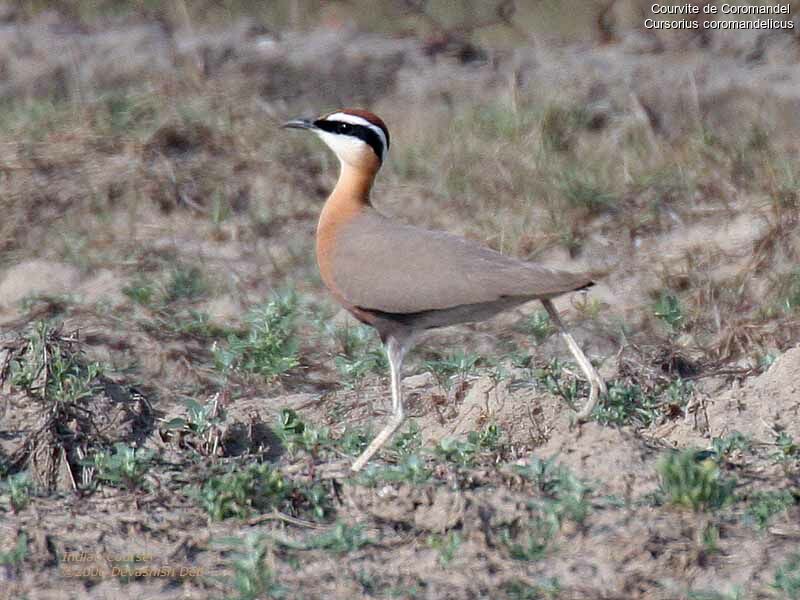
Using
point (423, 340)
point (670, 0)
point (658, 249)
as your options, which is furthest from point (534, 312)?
point (670, 0)

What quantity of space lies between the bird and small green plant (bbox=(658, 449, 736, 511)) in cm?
74

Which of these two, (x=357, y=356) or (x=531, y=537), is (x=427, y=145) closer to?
(x=357, y=356)

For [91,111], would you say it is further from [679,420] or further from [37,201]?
[679,420]

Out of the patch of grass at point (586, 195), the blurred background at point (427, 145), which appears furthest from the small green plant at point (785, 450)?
the patch of grass at point (586, 195)

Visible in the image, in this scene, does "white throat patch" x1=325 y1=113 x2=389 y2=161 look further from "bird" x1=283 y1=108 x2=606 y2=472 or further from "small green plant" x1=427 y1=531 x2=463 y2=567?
"small green plant" x1=427 y1=531 x2=463 y2=567

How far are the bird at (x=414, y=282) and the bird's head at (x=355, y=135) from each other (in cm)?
27

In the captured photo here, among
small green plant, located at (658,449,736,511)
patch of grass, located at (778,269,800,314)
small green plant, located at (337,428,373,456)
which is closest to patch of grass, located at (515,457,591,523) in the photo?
small green plant, located at (658,449,736,511)

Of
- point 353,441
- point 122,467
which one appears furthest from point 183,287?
point 122,467

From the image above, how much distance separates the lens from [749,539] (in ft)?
14.5

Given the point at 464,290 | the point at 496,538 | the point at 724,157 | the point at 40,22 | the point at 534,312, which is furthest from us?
the point at 40,22

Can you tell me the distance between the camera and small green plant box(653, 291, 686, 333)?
21.5ft

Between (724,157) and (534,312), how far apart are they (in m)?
1.90

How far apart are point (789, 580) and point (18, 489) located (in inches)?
93.3

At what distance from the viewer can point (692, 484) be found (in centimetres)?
443
